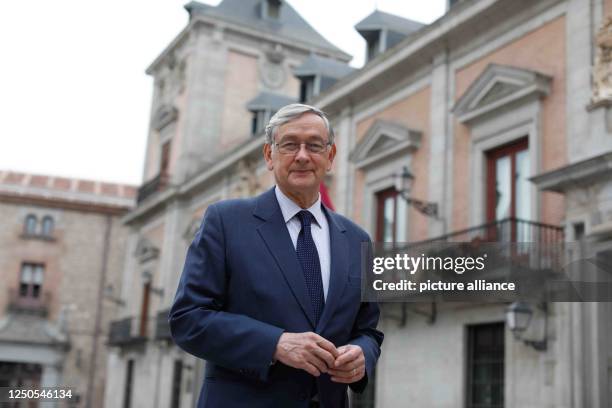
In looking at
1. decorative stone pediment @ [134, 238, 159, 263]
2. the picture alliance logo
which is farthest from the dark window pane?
decorative stone pediment @ [134, 238, 159, 263]

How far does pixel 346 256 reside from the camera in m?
2.56

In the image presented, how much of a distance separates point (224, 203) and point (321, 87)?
20.6 m

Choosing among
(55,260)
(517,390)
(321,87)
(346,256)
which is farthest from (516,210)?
(55,260)

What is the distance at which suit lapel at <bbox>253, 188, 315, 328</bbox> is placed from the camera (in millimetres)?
2359

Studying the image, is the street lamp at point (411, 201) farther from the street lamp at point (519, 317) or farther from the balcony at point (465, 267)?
the balcony at point (465, 267)

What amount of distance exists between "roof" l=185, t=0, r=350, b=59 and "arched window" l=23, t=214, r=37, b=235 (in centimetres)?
1240

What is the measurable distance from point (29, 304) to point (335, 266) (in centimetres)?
3509

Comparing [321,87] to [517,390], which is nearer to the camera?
[517,390]

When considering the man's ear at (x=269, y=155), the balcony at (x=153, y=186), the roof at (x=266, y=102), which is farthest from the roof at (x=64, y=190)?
the man's ear at (x=269, y=155)

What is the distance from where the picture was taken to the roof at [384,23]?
2030 centimetres

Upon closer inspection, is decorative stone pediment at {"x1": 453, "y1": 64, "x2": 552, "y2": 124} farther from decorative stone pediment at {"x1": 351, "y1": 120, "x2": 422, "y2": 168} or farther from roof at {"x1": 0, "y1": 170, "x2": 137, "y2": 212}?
roof at {"x1": 0, "y1": 170, "x2": 137, "y2": 212}

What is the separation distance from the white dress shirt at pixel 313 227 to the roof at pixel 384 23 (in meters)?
18.0

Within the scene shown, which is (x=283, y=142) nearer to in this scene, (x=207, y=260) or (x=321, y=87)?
(x=207, y=260)

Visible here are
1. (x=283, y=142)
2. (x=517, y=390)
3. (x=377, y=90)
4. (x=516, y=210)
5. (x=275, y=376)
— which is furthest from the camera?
(x=377, y=90)
